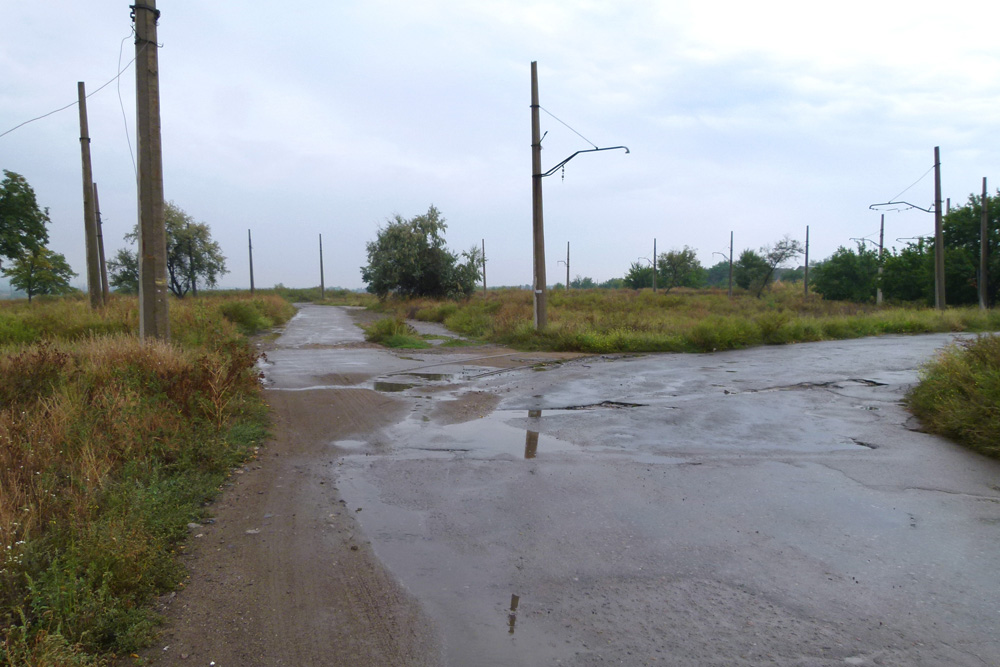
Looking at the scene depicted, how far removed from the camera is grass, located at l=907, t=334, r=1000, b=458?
708 cm

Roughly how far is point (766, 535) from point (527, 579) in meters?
1.94

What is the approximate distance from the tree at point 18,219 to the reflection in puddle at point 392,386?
40.9 metres

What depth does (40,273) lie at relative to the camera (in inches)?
1813

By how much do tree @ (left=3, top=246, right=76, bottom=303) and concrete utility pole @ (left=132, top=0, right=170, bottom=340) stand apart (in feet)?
126

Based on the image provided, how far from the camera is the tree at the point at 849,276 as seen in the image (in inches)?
2045

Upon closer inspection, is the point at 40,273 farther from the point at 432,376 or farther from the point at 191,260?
the point at 432,376

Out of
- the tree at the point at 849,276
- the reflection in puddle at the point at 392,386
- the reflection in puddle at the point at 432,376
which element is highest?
the tree at the point at 849,276

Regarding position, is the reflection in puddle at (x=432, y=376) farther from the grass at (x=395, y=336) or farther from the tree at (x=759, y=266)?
the tree at (x=759, y=266)

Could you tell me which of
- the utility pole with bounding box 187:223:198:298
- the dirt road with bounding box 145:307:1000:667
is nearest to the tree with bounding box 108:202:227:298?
the utility pole with bounding box 187:223:198:298

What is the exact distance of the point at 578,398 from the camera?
10398 millimetres

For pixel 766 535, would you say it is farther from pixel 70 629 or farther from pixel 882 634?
pixel 70 629

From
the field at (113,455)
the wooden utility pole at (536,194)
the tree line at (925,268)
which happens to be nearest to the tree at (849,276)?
the tree line at (925,268)

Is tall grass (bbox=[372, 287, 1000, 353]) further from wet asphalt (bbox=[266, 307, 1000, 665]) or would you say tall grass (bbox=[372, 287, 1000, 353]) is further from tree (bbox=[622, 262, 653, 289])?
tree (bbox=[622, 262, 653, 289])

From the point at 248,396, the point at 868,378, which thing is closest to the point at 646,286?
the point at 868,378
